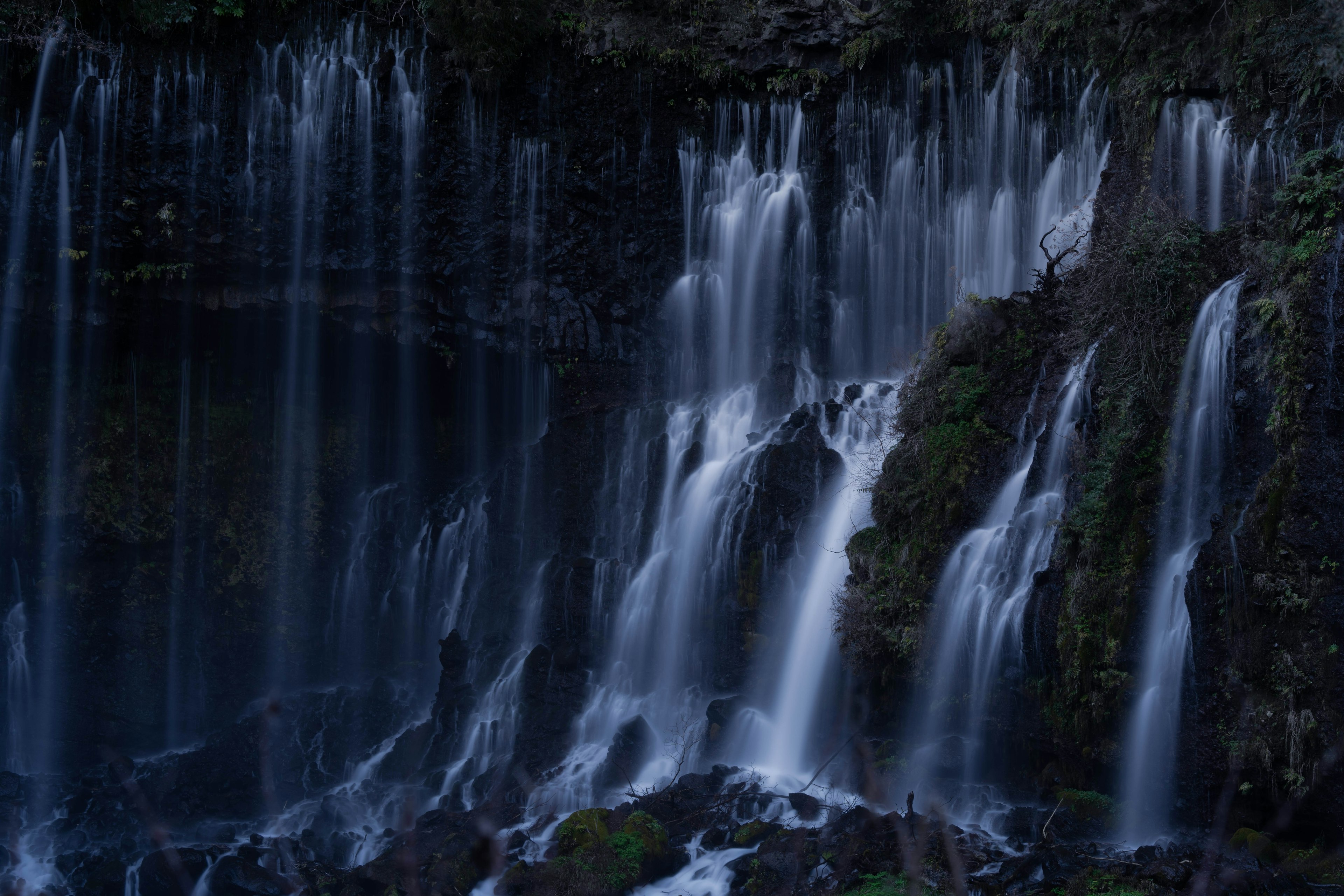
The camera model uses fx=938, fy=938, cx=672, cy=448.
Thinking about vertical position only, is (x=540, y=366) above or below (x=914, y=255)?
below

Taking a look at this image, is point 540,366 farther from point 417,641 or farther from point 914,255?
point 914,255

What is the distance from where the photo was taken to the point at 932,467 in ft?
38.0

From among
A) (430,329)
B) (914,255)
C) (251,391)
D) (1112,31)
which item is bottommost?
(251,391)

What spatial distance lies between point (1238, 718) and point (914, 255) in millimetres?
10058

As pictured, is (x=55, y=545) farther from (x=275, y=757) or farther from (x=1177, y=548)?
(x=1177, y=548)

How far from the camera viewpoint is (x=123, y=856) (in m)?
13.3

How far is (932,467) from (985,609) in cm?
198

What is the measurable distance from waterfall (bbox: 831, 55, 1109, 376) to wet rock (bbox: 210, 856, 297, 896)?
463 inches

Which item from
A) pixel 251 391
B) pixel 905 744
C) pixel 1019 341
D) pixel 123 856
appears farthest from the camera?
pixel 251 391

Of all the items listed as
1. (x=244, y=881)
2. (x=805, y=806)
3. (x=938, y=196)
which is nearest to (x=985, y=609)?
(x=805, y=806)

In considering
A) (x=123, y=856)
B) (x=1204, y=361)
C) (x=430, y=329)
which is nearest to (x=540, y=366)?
(x=430, y=329)

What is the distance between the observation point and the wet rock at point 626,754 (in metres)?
12.6

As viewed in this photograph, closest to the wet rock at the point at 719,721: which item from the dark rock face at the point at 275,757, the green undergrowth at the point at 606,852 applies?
the green undergrowth at the point at 606,852

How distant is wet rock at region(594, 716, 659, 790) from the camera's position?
12594mm
